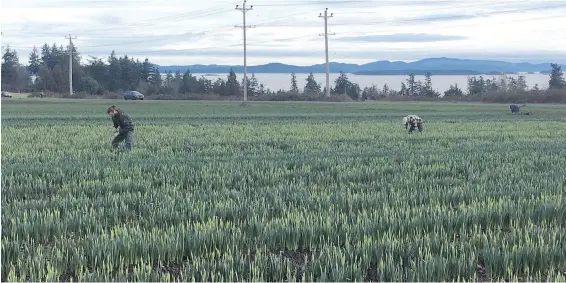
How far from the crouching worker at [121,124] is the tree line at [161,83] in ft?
182

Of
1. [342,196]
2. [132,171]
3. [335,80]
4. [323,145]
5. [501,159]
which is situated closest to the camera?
[342,196]

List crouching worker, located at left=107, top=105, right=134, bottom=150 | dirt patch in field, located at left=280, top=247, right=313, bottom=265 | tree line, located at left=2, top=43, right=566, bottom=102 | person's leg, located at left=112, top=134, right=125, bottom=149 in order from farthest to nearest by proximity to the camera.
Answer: tree line, located at left=2, top=43, right=566, bottom=102, person's leg, located at left=112, top=134, right=125, bottom=149, crouching worker, located at left=107, top=105, right=134, bottom=150, dirt patch in field, located at left=280, top=247, right=313, bottom=265

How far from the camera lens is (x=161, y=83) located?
101m

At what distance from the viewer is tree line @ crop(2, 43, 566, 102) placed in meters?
79.7

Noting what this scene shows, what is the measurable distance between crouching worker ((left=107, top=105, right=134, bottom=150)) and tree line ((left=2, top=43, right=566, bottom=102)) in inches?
2187

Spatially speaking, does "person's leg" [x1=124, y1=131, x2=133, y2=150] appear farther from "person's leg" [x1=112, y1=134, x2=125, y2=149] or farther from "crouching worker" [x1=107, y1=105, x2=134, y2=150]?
"person's leg" [x1=112, y1=134, x2=125, y2=149]

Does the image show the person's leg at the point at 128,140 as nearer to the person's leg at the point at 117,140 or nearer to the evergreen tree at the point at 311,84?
the person's leg at the point at 117,140

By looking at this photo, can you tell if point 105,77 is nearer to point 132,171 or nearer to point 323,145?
point 323,145

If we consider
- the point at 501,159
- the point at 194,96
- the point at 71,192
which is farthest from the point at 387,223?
the point at 194,96

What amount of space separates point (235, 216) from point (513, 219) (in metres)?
3.38

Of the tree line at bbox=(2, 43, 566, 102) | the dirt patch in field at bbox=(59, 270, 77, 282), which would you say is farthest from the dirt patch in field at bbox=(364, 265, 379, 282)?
the tree line at bbox=(2, 43, 566, 102)

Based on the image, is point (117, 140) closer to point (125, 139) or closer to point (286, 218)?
point (125, 139)

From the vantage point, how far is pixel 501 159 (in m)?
15.1

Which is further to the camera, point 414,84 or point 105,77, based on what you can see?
point 105,77
